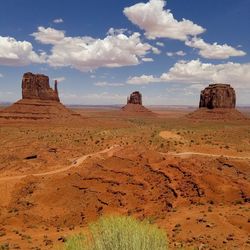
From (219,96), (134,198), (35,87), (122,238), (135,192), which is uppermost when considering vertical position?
(35,87)

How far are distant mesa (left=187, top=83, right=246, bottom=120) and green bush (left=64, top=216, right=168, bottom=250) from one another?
112746 millimetres

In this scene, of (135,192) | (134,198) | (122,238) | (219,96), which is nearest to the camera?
(122,238)

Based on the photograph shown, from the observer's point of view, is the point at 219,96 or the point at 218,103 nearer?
the point at 219,96

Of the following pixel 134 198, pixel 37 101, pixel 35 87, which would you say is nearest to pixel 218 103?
pixel 37 101

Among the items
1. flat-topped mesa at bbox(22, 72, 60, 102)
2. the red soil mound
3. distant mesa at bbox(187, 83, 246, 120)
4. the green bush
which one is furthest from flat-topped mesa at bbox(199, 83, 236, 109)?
the green bush

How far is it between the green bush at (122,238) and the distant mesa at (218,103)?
370 feet

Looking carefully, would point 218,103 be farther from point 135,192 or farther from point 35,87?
point 135,192

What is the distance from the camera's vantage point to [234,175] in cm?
3788

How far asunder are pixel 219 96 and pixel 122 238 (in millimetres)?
118704

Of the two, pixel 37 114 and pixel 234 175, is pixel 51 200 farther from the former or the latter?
pixel 37 114

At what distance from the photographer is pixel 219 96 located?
126375 mm

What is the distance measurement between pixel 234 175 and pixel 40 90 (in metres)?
80.3

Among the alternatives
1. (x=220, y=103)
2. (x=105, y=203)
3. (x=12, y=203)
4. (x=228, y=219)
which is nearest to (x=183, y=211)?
(x=228, y=219)

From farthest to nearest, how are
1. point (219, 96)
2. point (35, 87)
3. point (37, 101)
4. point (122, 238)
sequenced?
1. point (219, 96)
2. point (35, 87)
3. point (37, 101)
4. point (122, 238)
